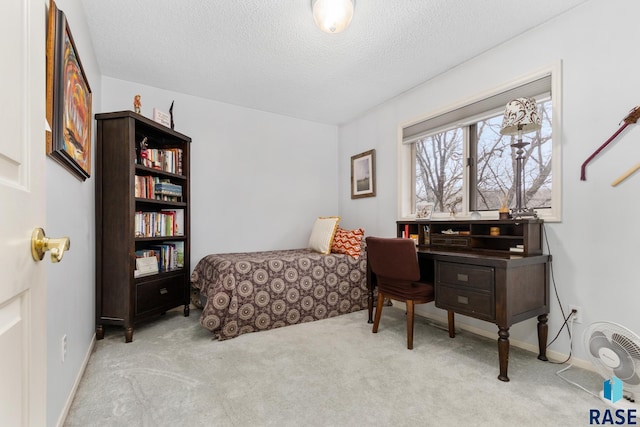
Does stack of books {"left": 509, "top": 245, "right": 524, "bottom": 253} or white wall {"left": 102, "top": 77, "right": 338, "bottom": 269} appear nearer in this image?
stack of books {"left": 509, "top": 245, "right": 524, "bottom": 253}

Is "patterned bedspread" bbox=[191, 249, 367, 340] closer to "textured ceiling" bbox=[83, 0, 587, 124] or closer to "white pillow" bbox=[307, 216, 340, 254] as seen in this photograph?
"white pillow" bbox=[307, 216, 340, 254]

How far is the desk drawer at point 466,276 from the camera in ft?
6.35

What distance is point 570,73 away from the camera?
2.08 m

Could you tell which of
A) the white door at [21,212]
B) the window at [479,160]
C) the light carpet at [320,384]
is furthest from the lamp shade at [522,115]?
the white door at [21,212]

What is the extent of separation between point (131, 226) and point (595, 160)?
3364 millimetres

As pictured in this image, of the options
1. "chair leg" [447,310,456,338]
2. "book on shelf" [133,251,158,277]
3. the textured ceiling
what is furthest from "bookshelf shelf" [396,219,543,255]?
"book on shelf" [133,251,158,277]

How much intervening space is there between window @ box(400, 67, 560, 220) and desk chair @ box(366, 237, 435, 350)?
878mm

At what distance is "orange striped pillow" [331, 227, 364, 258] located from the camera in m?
3.32

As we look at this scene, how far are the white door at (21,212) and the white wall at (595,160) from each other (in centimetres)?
270

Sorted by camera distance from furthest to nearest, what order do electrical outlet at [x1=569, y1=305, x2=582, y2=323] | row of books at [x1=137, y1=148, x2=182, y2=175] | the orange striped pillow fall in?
1. the orange striped pillow
2. row of books at [x1=137, y1=148, x2=182, y2=175]
3. electrical outlet at [x1=569, y1=305, x2=582, y2=323]

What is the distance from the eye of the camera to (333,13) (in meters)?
1.92

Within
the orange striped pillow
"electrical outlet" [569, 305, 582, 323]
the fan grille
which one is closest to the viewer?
the fan grille

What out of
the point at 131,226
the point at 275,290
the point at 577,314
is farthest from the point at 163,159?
the point at 577,314

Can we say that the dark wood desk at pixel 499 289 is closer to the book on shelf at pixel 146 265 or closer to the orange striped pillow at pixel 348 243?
the orange striped pillow at pixel 348 243
